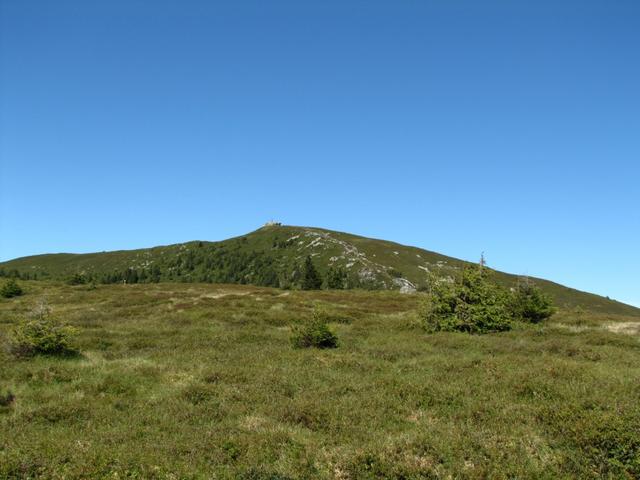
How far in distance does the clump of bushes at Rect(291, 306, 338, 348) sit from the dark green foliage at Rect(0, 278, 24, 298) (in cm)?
4680

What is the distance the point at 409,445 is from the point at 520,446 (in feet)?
6.55

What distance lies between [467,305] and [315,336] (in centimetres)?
1061

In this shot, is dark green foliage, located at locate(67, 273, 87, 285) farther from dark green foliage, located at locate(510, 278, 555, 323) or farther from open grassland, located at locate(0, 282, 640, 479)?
dark green foliage, located at locate(510, 278, 555, 323)

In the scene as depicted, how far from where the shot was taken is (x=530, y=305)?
31219mm

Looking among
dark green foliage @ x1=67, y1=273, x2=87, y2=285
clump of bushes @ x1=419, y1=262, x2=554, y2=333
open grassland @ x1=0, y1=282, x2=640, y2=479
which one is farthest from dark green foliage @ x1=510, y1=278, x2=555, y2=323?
dark green foliage @ x1=67, y1=273, x2=87, y2=285

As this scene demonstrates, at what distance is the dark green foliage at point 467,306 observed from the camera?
26781mm

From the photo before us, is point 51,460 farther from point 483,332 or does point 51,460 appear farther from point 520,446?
point 483,332

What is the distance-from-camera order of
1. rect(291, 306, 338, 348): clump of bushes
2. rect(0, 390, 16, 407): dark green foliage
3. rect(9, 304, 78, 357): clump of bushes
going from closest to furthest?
rect(0, 390, 16, 407): dark green foliage → rect(9, 304, 78, 357): clump of bushes → rect(291, 306, 338, 348): clump of bushes

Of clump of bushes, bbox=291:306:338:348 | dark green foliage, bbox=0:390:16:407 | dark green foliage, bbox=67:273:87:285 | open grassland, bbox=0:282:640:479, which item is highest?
dark green foliage, bbox=67:273:87:285

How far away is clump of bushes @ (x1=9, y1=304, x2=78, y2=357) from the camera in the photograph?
59.6ft

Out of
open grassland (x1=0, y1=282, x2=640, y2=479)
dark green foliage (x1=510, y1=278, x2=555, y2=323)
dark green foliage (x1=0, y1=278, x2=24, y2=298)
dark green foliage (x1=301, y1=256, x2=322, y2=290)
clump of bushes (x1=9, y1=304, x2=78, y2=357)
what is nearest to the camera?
Result: open grassland (x1=0, y1=282, x2=640, y2=479)

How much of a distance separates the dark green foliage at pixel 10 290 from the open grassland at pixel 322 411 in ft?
130

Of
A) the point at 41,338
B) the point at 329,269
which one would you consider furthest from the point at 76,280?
the point at 329,269

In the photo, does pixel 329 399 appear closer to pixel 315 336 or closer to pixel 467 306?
pixel 315 336
